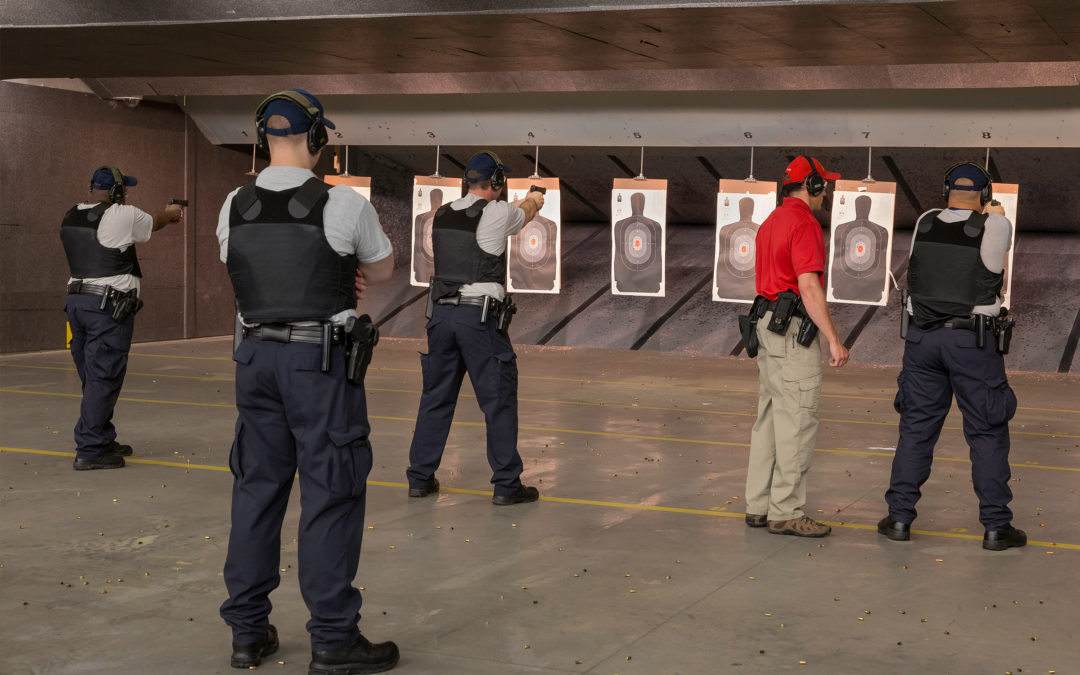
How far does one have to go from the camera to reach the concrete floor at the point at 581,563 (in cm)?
317

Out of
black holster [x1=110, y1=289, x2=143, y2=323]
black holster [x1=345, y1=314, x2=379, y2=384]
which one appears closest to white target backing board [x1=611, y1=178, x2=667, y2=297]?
black holster [x1=110, y1=289, x2=143, y2=323]

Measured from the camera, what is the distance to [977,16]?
6359 mm

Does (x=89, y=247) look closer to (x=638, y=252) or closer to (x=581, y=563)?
(x=581, y=563)

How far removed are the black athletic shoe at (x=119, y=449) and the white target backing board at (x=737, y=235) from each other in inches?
289

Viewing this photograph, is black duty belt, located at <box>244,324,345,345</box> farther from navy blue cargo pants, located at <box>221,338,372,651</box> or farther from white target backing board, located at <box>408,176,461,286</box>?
white target backing board, located at <box>408,176,461,286</box>

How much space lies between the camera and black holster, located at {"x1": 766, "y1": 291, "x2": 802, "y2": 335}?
453cm

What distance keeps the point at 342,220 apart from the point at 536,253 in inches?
397

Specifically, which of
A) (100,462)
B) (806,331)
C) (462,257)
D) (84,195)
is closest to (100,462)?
(100,462)

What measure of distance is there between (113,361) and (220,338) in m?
7.70

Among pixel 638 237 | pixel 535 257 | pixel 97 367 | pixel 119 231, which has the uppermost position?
pixel 638 237

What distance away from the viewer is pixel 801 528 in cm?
456

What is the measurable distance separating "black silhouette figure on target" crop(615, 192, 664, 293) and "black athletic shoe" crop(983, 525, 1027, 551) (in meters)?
8.20

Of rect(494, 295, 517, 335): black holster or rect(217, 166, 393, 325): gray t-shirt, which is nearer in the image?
rect(217, 166, 393, 325): gray t-shirt

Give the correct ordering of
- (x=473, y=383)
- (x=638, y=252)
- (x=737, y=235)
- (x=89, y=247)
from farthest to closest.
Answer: (x=638, y=252), (x=737, y=235), (x=89, y=247), (x=473, y=383)
